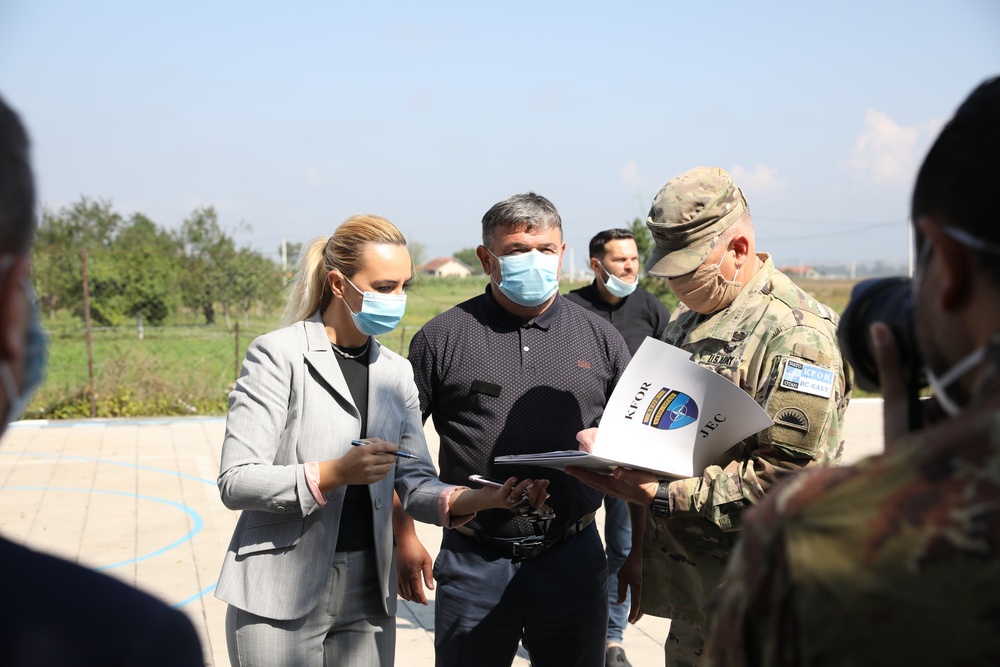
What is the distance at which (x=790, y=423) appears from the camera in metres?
2.65

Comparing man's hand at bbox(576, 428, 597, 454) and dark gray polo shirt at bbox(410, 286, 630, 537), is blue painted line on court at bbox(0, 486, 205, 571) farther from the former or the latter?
man's hand at bbox(576, 428, 597, 454)

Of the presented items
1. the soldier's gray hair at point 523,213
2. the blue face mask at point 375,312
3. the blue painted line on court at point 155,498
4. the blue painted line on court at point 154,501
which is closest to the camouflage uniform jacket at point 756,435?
the soldier's gray hair at point 523,213

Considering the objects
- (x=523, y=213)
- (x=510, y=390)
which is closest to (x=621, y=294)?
(x=523, y=213)

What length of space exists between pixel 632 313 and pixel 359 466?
4.16 meters

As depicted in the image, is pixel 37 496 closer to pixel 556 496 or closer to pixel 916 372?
pixel 556 496

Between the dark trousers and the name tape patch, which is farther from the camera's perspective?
the dark trousers

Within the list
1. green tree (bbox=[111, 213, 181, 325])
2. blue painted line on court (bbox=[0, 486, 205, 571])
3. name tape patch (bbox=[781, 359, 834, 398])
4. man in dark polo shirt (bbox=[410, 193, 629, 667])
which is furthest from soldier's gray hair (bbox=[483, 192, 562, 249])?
green tree (bbox=[111, 213, 181, 325])

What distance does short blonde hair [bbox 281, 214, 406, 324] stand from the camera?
3.16 meters

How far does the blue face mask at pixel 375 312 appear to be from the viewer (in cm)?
314

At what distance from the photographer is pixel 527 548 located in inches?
130

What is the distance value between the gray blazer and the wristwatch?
74 cm

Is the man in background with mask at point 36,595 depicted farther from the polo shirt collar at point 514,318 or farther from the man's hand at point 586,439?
the polo shirt collar at point 514,318

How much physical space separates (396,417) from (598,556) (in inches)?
38.3

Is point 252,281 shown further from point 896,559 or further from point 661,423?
point 896,559
